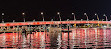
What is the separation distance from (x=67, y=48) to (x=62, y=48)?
43cm

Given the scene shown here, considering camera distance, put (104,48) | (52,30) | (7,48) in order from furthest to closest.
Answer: (52,30) < (7,48) < (104,48)

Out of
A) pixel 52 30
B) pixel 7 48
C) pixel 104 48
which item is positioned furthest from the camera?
pixel 52 30

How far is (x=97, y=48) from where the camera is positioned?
74.9ft

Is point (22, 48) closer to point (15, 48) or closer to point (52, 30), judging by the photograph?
point (15, 48)

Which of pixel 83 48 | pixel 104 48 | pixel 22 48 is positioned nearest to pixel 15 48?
pixel 22 48

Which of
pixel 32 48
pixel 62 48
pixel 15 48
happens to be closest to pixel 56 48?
pixel 62 48

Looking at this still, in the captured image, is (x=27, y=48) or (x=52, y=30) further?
(x=52, y=30)

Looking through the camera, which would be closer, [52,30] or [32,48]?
[32,48]

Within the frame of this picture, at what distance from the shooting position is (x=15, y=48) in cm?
2411

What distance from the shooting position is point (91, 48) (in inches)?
900

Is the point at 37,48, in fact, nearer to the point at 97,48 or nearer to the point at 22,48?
the point at 22,48

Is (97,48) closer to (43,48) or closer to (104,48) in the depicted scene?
(104,48)

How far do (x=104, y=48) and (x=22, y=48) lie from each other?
716 cm

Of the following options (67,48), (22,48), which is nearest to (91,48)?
(67,48)
